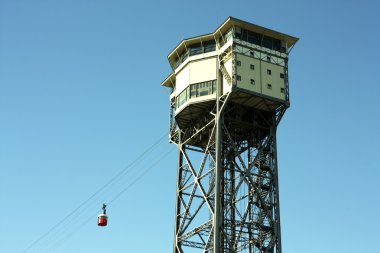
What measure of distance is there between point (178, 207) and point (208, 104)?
31.3 ft

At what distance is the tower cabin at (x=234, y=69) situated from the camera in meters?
69.5

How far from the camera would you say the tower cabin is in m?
69.5

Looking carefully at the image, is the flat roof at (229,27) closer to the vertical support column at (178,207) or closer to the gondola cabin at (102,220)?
the vertical support column at (178,207)

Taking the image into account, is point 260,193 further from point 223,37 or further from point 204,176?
point 223,37

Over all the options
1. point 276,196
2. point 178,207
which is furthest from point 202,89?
point 276,196

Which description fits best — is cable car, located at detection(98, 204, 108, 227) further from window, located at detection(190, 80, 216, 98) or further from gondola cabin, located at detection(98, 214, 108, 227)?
window, located at detection(190, 80, 216, 98)

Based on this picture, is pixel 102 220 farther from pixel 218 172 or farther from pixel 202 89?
pixel 202 89

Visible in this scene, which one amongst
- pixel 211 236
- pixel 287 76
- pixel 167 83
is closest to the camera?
pixel 211 236

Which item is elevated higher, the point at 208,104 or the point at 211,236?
the point at 208,104

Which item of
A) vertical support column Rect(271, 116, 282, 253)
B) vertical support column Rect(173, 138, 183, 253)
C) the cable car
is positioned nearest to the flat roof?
vertical support column Rect(271, 116, 282, 253)

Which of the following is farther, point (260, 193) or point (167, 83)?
point (167, 83)

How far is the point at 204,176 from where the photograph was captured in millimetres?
70375

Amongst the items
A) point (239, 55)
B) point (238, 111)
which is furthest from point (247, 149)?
point (239, 55)

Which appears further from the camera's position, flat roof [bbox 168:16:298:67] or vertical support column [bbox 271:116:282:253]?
flat roof [bbox 168:16:298:67]
